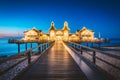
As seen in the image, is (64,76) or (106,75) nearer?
(106,75)

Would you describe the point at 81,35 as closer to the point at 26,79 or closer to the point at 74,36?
the point at 74,36

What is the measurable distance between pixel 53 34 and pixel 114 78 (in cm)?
7732

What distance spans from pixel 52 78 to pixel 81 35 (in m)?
76.5

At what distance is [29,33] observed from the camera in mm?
80375

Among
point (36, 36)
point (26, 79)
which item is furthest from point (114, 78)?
point (36, 36)

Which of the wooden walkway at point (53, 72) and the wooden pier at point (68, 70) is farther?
the wooden walkway at point (53, 72)

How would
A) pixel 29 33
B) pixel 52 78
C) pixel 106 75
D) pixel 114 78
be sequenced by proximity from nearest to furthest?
pixel 114 78 < pixel 106 75 < pixel 52 78 < pixel 29 33

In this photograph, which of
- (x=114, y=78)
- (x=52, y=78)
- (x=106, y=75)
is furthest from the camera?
(x=52, y=78)

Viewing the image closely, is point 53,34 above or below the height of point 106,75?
above

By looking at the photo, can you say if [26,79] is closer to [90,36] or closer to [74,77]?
[74,77]

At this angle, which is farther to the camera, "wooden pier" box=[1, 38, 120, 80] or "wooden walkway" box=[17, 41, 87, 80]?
"wooden walkway" box=[17, 41, 87, 80]

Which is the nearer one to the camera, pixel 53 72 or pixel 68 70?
pixel 53 72

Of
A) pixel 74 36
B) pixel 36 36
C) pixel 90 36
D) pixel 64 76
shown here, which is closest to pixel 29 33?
pixel 36 36

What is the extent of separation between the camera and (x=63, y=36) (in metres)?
83.1
